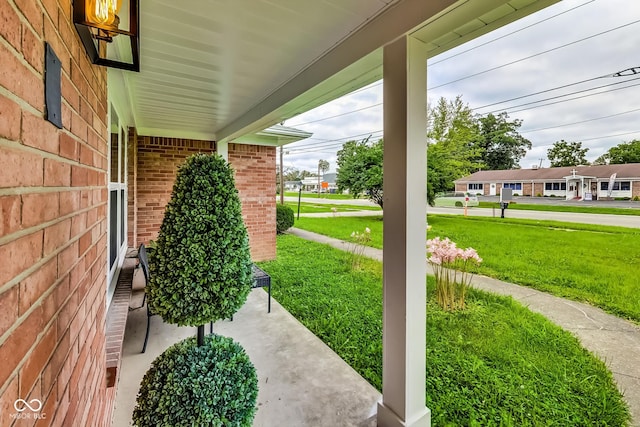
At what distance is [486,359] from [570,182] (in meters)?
2.42

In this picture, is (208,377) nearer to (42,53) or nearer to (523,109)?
(42,53)

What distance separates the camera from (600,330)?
11.2 ft

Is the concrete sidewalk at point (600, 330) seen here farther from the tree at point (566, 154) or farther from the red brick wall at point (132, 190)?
the red brick wall at point (132, 190)

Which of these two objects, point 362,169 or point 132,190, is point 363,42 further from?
point 362,169

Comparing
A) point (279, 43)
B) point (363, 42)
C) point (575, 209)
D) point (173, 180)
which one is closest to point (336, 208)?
point (173, 180)

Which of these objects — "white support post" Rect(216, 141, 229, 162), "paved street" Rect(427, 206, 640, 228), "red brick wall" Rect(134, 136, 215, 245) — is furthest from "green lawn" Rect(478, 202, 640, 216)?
"red brick wall" Rect(134, 136, 215, 245)

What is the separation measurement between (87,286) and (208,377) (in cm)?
78

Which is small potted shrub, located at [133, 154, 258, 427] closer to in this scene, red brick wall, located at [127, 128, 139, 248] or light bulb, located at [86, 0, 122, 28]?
light bulb, located at [86, 0, 122, 28]

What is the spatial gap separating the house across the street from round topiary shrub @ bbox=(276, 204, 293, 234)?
6.71m

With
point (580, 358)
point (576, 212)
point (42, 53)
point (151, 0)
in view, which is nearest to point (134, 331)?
point (151, 0)

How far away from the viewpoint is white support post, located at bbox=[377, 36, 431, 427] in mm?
1732

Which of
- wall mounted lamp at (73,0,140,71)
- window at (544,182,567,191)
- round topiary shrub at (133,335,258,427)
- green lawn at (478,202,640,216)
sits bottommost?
round topiary shrub at (133,335,258,427)

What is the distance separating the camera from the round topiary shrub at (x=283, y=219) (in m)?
10.6

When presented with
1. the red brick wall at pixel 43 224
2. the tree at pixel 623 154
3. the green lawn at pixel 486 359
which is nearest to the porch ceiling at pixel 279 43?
the red brick wall at pixel 43 224
